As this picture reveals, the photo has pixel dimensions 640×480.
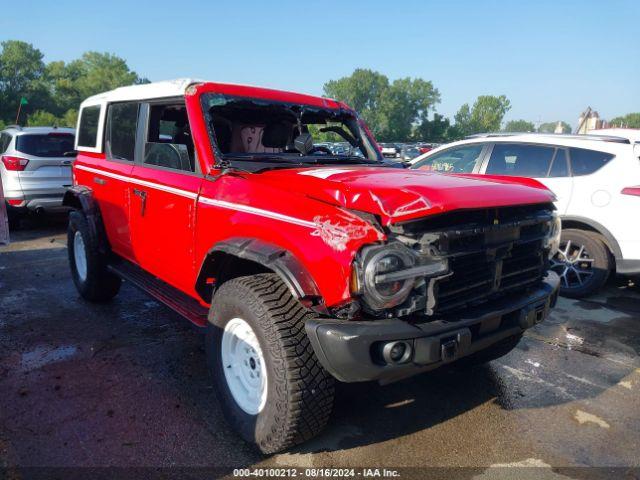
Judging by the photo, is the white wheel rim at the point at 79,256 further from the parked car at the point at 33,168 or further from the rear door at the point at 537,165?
the rear door at the point at 537,165

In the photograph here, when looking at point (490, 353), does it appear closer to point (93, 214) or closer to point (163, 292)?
point (163, 292)

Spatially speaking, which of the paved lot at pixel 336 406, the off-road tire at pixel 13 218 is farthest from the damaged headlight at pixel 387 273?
the off-road tire at pixel 13 218

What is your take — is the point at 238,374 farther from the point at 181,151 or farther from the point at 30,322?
the point at 30,322

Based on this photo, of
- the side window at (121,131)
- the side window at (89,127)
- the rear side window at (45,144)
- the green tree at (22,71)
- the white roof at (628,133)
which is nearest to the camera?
the side window at (121,131)

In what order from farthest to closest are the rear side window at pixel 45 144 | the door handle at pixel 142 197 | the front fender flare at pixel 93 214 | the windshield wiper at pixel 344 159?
the rear side window at pixel 45 144
the front fender flare at pixel 93 214
the door handle at pixel 142 197
the windshield wiper at pixel 344 159

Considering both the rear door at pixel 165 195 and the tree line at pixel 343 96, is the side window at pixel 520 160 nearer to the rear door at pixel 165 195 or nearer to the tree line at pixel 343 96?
the rear door at pixel 165 195

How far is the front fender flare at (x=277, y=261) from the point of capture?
2.37 metres

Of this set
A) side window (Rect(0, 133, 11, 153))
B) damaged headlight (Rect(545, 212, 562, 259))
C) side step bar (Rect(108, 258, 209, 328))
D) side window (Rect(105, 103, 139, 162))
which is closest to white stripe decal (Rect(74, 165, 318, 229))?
side window (Rect(105, 103, 139, 162))

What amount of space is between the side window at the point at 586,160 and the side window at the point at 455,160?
115 cm

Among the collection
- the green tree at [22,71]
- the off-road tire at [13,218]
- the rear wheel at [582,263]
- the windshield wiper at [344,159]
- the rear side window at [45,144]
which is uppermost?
the green tree at [22,71]

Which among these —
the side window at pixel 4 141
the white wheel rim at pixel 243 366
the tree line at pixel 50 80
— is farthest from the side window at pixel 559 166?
the tree line at pixel 50 80

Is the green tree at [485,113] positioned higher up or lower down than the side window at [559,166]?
higher up

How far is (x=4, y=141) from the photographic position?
358 inches

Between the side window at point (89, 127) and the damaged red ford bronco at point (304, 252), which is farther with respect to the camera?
the side window at point (89, 127)
